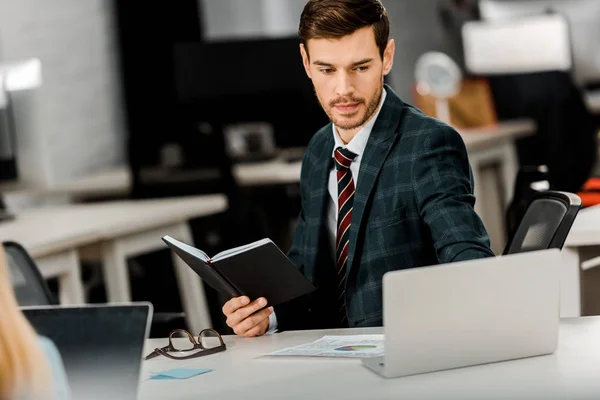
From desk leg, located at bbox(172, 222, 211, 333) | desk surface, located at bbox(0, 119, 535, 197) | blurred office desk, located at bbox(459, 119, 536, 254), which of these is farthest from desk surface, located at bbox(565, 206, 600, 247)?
blurred office desk, located at bbox(459, 119, 536, 254)

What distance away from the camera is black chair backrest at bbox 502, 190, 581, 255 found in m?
2.10

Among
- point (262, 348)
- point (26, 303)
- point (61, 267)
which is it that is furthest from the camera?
point (61, 267)

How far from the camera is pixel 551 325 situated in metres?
1.71

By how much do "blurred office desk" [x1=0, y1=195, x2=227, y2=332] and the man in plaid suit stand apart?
5.20ft

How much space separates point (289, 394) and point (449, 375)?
0.24 metres

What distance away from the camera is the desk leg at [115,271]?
3963 mm

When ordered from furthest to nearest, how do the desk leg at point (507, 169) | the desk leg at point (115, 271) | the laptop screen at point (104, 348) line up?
1. the desk leg at point (507, 169)
2. the desk leg at point (115, 271)
3. the laptop screen at point (104, 348)

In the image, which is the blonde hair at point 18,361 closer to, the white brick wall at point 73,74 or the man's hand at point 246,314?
the man's hand at point 246,314

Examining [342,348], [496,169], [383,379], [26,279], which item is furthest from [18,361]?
[496,169]

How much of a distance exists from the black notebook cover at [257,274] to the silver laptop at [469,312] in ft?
1.20

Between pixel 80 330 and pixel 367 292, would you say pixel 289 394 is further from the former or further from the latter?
pixel 367 292

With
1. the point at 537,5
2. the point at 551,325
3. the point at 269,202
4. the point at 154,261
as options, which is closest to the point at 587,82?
the point at 537,5

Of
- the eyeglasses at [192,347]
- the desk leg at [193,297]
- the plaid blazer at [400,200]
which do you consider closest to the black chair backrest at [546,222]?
the plaid blazer at [400,200]

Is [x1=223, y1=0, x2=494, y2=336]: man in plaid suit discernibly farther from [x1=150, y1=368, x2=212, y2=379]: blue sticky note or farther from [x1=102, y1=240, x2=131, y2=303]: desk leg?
[x1=102, y1=240, x2=131, y2=303]: desk leg
